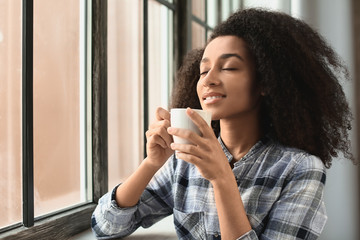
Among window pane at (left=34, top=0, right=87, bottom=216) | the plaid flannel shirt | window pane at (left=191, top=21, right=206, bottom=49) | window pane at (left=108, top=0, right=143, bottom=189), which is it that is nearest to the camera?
the plaid flannel shirt

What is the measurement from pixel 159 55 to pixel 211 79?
1.11 metres

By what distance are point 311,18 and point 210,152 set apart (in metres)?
1.42

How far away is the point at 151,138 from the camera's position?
0.94 meters

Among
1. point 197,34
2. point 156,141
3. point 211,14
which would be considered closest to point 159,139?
point 156,141

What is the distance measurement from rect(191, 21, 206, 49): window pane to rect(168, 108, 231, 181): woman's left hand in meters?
1.56

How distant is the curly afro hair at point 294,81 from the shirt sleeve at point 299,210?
0.11 metres

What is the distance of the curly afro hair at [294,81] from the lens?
983 millimetres

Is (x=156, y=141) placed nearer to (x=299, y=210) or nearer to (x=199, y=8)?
(x=299, y=210)

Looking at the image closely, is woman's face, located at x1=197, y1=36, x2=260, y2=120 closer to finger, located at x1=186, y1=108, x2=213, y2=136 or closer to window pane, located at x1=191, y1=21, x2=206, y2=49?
finger, located at x1=186, y1=108, x2=213, y2=136

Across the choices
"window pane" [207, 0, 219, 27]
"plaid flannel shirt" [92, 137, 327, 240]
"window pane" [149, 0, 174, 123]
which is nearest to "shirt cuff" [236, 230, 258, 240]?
"plaid flannel shirt" [92, 137, 327, 240]

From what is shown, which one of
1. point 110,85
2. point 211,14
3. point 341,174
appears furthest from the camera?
point 211,14

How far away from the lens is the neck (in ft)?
3.40

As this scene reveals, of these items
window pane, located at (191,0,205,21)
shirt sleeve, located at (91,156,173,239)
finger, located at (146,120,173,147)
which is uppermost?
window pane, located at (191,0,205,21)

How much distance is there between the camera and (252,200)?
0.94 metres
